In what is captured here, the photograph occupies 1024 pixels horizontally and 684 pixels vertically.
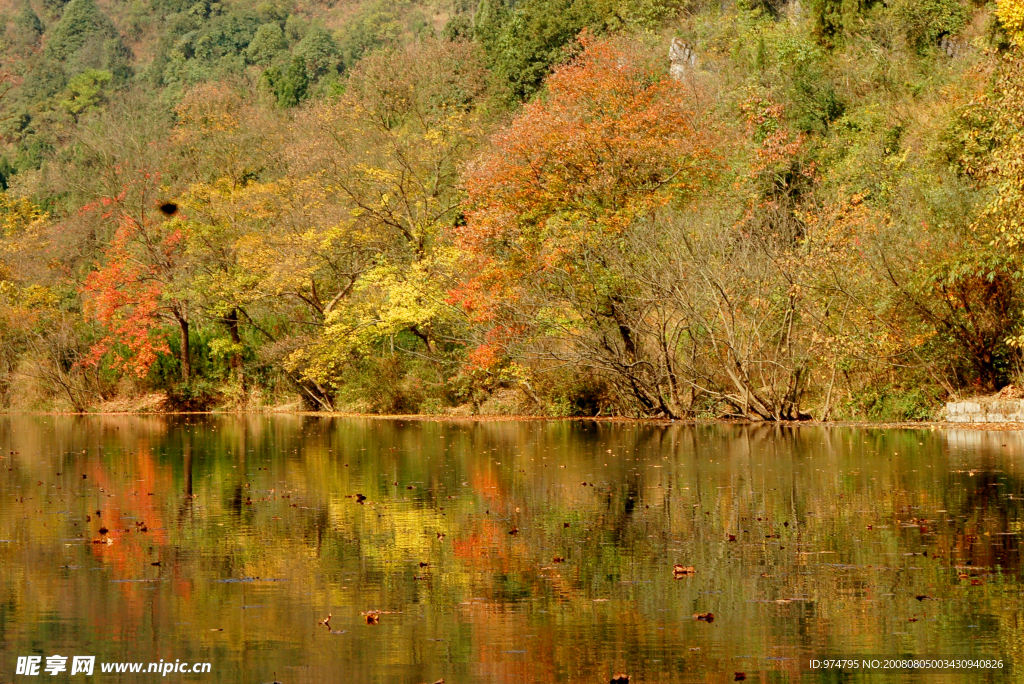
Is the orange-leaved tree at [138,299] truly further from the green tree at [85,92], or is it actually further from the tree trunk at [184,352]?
the green tree at [85,92]

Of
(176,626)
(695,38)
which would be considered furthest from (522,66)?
(176,626)

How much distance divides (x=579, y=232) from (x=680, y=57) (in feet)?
78.5

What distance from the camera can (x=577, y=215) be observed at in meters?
29.5

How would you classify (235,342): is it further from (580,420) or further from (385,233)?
(580,420)

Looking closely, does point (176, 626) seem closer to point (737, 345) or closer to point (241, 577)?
point (241, 577)

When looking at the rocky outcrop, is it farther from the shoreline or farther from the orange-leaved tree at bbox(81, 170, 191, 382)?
the orange-leaved tree at bbox(81, 170, 191, 382)

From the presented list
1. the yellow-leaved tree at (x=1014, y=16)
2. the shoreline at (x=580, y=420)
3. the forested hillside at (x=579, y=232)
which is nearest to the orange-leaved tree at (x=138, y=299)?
the forested hillside at (x=579, y=232)

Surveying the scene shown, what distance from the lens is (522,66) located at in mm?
54469

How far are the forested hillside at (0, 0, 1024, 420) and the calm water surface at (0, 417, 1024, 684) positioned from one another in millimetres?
Result: 6646

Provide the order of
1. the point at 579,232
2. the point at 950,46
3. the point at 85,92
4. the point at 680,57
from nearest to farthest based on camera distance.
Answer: the point at 579,232 → the point at 950,46 → the point at 680,57 → the point at 85,92

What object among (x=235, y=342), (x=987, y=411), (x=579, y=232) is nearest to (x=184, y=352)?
(x=235, y=342)

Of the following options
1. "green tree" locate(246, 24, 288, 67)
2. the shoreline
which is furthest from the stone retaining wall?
"green tree" locate(246, 24, 288, 67)

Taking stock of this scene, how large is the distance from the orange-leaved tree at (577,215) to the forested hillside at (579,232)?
0.28ft

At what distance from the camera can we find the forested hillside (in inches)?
1035
